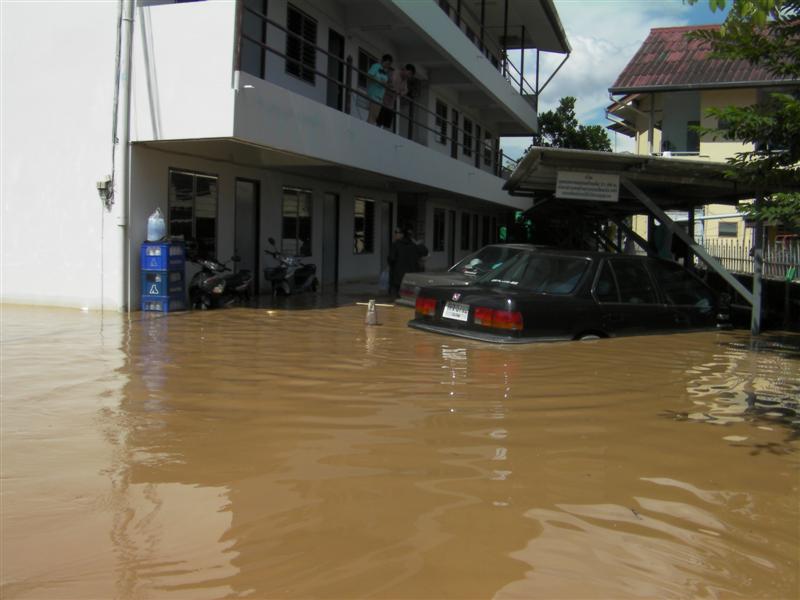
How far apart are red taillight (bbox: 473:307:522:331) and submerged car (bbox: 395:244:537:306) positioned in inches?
147

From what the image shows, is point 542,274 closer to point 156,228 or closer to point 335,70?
point 156,228

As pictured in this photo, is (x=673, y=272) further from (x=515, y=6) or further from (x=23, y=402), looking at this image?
(x=515, y=6)

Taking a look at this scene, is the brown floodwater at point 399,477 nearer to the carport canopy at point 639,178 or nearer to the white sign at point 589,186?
the carport canopy at point 639,178

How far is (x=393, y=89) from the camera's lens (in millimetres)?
16969

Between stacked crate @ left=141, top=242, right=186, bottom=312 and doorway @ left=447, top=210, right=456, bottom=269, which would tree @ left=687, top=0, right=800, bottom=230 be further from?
doorway @ left=447, top=210, right=456, bottom=269

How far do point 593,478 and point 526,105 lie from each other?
30207 mm

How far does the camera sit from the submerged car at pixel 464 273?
1195 centimetres

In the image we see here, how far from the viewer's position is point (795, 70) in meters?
6.48

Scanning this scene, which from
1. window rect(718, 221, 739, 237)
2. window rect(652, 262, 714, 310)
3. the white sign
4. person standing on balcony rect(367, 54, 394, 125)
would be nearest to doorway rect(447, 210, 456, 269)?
window rect(718, 221, 739, 237)

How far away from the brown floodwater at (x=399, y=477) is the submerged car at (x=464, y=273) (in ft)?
14.4

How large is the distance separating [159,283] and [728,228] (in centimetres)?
2414

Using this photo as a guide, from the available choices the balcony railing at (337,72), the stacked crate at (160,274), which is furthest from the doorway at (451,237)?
the stacked crate at (160,274)

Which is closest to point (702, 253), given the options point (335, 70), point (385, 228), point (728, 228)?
point (335, 70)

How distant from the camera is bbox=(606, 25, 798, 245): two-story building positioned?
2586 cm
